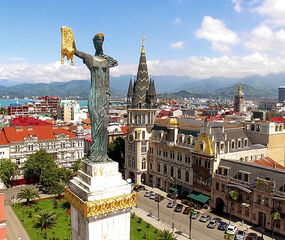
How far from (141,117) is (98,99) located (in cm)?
4901

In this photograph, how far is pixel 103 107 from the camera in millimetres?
16375

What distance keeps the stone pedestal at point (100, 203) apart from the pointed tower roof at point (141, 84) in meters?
49.2

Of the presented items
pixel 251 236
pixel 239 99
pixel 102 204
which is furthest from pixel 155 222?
pixel 239 99

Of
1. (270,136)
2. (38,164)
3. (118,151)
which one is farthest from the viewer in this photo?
(118,151)

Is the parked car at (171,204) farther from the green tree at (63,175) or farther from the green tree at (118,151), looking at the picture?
the green tree at (118,151)

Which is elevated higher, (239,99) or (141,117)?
(239,99)

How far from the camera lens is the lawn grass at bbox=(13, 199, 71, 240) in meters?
41.3

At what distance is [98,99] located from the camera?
53.1 ft

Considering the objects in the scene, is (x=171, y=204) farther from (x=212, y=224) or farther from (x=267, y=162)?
(x=267, y=162)

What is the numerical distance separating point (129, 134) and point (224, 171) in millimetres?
26081

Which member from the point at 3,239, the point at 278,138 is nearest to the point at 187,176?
the point at 278,138

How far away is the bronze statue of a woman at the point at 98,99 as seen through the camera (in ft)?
52.6

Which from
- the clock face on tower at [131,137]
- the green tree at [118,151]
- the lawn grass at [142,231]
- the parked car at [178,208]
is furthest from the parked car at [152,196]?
the green tree at [118,151]

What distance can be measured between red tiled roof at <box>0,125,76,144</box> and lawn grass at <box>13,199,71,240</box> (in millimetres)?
19272
